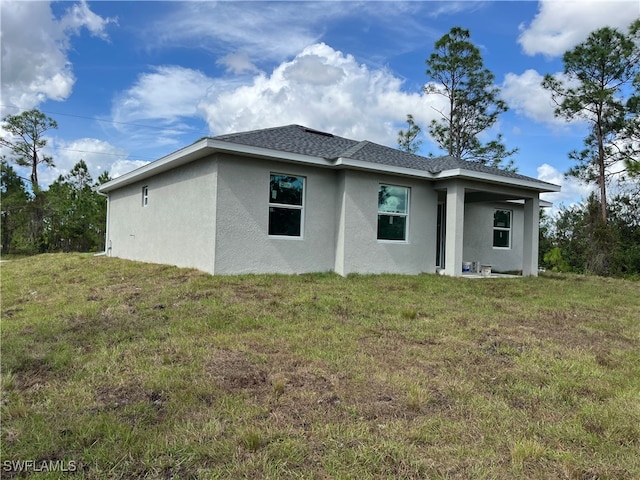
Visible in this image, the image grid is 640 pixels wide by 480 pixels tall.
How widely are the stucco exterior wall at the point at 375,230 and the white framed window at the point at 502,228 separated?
4682 mm

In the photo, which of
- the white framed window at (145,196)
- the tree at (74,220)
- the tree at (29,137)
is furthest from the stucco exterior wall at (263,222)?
the tree at (29,137)

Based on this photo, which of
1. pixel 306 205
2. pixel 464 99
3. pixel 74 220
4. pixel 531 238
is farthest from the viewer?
pixel 74 220

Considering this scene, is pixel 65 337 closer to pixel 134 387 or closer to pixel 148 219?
pixel 134 387

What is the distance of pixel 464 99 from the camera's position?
24234 millimetres

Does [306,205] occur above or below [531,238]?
above

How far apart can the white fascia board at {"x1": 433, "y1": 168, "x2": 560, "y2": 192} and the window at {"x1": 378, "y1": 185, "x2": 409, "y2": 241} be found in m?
1.11

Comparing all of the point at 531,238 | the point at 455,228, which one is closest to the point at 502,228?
the point at 531,238

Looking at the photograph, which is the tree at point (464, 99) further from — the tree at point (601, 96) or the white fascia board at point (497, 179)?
the white fascia board at point (497, 179)

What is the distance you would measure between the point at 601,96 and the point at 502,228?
1043 centimetres

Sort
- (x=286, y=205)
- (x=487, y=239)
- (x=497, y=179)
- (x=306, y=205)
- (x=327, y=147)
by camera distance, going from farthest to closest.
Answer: (x=487, y=239) < (x=497, y=179) < (x=327, y=147) < (x=306, y=205) < (x=286, y=205)

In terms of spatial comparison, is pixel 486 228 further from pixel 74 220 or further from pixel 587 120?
pixel 74 220

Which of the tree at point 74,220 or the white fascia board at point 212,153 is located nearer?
the white fascia board at point 212,153

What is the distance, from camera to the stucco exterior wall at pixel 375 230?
980 cm

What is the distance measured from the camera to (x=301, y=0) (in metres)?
9.56
